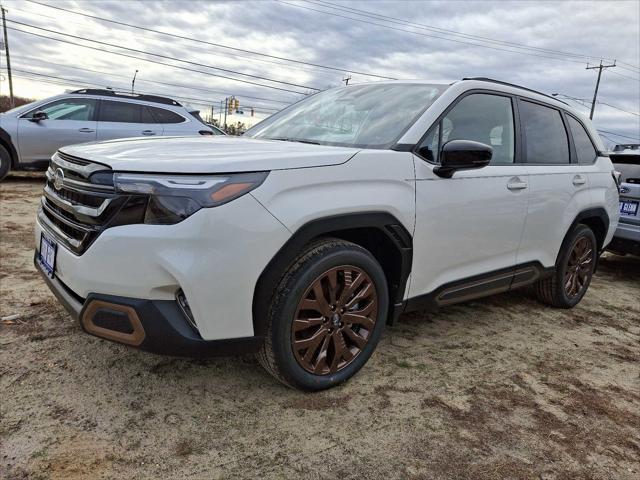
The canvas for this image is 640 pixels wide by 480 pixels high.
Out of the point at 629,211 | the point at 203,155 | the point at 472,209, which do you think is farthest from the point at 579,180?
the point at 203,155

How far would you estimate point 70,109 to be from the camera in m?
9.20

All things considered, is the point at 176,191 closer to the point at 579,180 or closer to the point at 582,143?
the point at 579,180

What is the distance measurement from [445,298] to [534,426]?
912 mm

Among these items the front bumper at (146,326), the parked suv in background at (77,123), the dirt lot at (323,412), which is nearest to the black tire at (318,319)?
the dirt lot at (323,412)

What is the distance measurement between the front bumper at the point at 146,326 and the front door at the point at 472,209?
1307 mm

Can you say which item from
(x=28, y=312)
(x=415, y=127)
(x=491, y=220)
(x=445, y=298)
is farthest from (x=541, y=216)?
(x=28, y=312)

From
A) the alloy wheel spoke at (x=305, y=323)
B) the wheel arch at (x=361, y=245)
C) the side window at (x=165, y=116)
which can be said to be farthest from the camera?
the side window at (x=165, y=116)

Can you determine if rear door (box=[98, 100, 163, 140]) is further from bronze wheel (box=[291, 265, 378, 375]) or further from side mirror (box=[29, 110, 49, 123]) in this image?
bronze wheel (box=[291, 265, 378, 375])

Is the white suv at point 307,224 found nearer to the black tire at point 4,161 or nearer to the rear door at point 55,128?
the rear door at point 55,128

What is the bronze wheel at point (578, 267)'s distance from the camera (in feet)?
14.6

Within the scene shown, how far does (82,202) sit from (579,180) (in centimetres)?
379

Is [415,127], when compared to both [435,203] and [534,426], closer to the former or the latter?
[435,203]

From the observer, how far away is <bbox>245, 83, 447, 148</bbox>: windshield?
2977mm

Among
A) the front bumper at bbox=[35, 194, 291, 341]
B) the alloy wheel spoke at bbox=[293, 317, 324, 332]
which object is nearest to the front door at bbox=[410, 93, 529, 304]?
the alloy wheel spoke at bbox=[293, 317, 324, 332]
